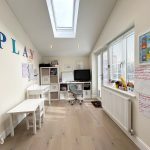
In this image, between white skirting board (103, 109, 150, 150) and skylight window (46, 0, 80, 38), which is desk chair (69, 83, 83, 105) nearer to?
skylight window (46, 0, 80, 38)

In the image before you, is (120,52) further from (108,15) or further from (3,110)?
(3,110)

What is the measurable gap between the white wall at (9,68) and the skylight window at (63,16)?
3.13 feet

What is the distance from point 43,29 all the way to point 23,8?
0.94 meters

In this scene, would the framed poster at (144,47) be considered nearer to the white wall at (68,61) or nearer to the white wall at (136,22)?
the white wall at (136,22)

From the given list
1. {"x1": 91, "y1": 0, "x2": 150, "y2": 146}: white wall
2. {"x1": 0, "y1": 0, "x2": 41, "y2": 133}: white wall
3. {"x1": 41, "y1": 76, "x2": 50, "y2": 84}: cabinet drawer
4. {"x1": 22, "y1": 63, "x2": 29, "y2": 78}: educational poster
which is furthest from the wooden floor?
{"x1": 41, "y1": 76, "x2": 50, "y2": 84}: cabinet drawer

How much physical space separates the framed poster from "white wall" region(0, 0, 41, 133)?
2.48 metres

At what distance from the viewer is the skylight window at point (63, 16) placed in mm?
3537

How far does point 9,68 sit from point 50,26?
5.64ft

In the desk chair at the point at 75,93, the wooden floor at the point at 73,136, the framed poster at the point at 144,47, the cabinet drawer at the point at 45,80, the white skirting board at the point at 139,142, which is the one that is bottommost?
the wooden floor at the point at 73,136

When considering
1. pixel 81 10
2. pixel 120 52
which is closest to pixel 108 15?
pixel 81 10

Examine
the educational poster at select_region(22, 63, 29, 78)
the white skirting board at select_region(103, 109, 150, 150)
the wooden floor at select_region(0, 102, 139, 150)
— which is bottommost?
the wooden floor at select_region(0, 102, 139, 150)

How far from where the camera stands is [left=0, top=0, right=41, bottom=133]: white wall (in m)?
2.73

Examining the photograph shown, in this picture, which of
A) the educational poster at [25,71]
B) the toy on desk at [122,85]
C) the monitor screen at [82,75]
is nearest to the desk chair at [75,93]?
the monitor screen at [82,75]

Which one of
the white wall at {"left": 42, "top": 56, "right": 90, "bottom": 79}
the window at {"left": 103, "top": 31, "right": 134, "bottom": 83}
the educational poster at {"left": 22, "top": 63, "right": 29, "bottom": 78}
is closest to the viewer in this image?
the window at {"left": 103, "top": 31, "right": 134, "bottom": 83}
